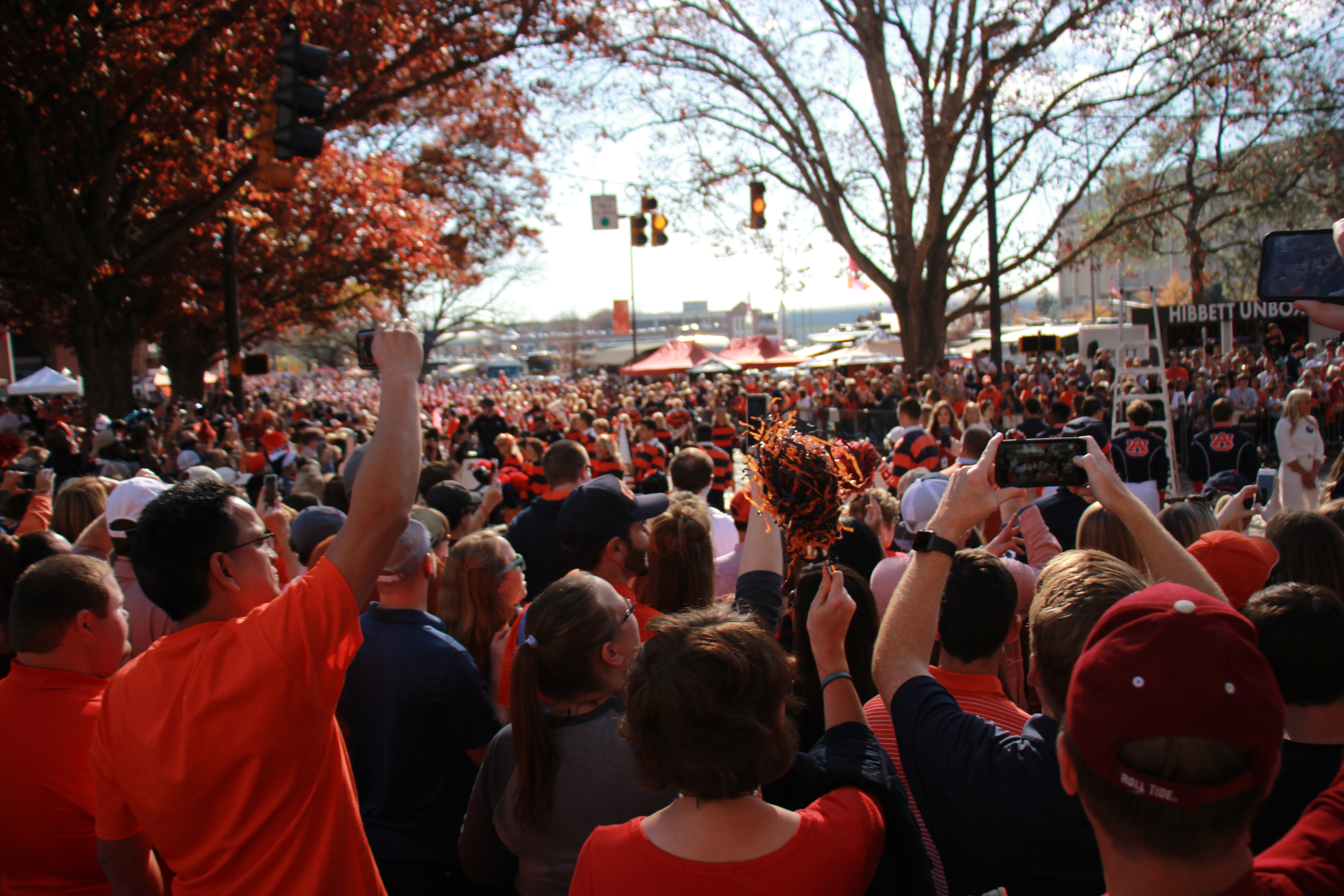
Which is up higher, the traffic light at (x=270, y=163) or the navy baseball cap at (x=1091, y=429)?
the traffic light at (x=270, y=163)

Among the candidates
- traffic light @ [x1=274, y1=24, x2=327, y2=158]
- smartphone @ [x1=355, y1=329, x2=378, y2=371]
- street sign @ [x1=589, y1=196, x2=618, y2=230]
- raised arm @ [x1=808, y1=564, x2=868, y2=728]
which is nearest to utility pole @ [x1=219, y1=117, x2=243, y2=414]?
street sign @ [x1=589, y1=196, x2=618, y2=230]

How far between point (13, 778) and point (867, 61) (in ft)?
71.9

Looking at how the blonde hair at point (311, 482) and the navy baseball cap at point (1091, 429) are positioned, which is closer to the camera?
the navy baseball cap at point (1091, 429)

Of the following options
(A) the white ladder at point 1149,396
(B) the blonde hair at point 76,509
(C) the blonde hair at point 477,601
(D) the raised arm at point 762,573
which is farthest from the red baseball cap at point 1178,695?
(A) the white ladder at point 1149,396

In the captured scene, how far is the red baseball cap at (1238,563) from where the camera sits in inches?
133

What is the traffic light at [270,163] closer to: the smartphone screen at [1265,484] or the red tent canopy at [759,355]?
the smartphone screen at [1265,484]

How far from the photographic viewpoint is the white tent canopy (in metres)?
25.5

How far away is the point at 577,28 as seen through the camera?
13250 mm

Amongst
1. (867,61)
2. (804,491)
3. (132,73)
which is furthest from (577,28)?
(804,491)

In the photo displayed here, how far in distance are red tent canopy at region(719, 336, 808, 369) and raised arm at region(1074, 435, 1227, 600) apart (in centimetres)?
2851

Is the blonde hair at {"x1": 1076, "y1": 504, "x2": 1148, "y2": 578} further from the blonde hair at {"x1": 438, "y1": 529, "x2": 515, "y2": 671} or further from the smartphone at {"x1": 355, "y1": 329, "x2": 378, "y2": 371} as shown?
the smartphone at {"x1": 355, "y1": 329, "x2": 378, "y2": 371}

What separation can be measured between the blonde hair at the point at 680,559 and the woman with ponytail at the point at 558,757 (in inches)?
49.8

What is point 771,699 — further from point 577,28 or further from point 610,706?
point 577,28

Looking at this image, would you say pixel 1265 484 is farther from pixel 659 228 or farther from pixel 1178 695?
pixel 659 228
